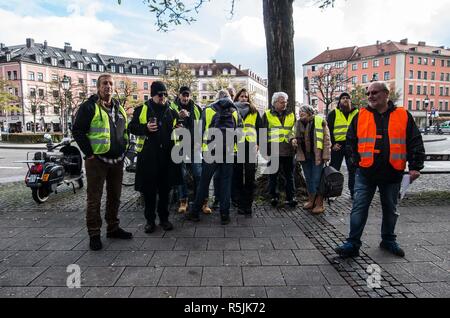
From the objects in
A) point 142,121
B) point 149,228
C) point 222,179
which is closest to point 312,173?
point 222,179

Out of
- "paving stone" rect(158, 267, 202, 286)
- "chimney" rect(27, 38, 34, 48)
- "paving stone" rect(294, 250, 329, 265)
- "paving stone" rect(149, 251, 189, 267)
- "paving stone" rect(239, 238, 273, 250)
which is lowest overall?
"paving stone" rect(294, 250, 329, 265)

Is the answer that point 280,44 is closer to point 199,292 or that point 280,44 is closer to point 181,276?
point 181,276

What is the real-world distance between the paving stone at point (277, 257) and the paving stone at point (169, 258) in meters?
0.92

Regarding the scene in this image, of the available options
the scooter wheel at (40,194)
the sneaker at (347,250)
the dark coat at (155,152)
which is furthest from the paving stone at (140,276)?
the scooter wheel at (40,194)

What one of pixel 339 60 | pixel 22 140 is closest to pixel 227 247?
pixel 22 140

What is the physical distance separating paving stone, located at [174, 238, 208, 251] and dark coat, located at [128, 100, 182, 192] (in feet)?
3.01

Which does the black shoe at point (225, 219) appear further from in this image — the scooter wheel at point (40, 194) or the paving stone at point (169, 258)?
the scooter wheel at point (40, 194)

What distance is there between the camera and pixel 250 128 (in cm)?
579

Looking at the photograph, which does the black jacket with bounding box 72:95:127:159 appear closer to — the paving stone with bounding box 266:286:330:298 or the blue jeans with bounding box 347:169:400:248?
the paving stone with bounding box 266:286:330:298

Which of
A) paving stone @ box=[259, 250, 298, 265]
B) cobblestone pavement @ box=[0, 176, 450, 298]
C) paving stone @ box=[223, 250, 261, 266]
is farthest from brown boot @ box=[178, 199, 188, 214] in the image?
paving stone @ box=[259, 250, 298, 265]

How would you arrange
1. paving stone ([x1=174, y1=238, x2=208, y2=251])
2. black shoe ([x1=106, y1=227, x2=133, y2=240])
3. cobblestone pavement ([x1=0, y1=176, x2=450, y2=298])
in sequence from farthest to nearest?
black shoe ([x1=106, y1=227, x2=133, y2=240]) → paving stone ([x1=174, y1=238, x2=208, y2=251]) → cobblestone pavement ([x1=0, y1=176, x2=450, y2=298])

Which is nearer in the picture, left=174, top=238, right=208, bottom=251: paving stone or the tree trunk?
left=174, top=238, right=208, bottom=251: paving stone

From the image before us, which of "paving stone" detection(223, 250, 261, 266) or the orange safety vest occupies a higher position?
the orange safety vest

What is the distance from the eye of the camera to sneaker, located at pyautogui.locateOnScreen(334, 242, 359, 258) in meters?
3.98
